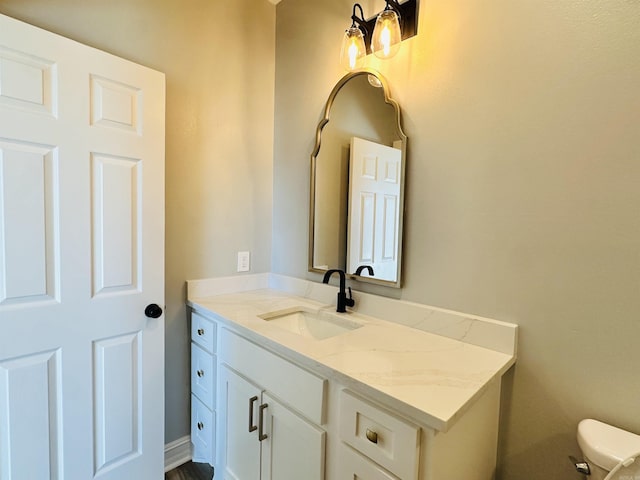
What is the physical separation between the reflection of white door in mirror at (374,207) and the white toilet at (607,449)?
77cm

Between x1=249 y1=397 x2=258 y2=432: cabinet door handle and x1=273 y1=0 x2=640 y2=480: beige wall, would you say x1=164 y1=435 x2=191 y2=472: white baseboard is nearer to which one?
x1=249 y1=397 x2=258 y2=432: cabinet door handle

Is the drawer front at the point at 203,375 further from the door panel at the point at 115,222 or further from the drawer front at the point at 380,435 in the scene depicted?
the drawer front at the point at 380,435

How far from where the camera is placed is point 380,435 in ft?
2.89

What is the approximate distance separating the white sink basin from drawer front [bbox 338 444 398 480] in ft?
1.77

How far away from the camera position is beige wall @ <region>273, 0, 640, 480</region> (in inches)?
36.1

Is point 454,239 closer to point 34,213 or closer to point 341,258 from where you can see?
point 341,258

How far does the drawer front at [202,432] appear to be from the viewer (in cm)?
160

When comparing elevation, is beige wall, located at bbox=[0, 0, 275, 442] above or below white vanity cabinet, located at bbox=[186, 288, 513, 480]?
above

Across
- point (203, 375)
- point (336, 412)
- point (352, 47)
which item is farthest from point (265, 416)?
point (352, 47)

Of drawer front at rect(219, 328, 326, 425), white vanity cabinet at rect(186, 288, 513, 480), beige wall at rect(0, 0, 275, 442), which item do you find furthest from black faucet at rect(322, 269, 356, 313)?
beige wall at rect(0, 0, 275, 442)

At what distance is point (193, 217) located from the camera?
1.76m

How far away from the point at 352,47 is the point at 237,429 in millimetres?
1804

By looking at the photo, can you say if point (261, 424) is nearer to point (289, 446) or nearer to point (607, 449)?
point (289, 446)

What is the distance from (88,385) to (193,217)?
0.90m
